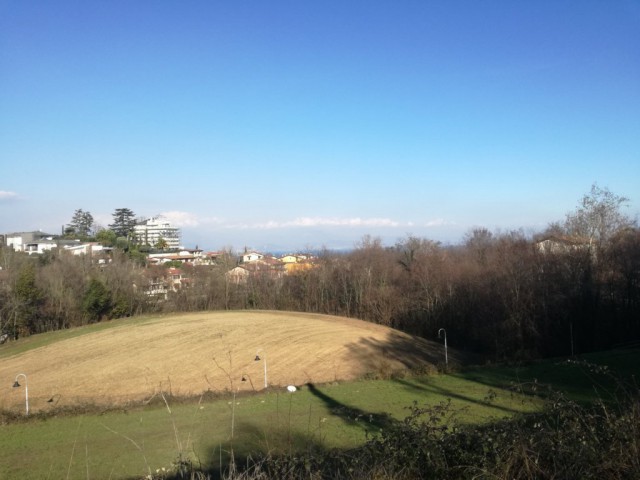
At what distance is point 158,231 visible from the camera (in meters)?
157

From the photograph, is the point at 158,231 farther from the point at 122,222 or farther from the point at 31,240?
the point at 31,240

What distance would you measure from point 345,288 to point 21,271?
35442mm

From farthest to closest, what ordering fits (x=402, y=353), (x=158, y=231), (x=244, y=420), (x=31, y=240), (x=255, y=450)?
(x=158, y=231) → (x=31, y=240) → (x=402, y=353) → (x=244, y=420) → (x=255, y=450)

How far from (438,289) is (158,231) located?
417 ft

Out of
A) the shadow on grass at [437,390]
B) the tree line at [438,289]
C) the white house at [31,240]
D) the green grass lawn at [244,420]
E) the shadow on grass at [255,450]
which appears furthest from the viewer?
the white house at [31,240]

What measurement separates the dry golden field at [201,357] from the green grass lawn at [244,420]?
3989 mm

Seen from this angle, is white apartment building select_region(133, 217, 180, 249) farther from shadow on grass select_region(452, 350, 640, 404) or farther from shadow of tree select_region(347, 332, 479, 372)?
shadow on grass select_region(452, 350, 640, 404)

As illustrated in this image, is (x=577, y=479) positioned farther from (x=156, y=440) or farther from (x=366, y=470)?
(x=156, y=440)

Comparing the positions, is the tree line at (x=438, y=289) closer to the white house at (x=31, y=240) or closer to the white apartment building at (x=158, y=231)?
the white house at (x=31, y=240)

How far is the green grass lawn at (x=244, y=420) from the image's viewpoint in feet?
35.4

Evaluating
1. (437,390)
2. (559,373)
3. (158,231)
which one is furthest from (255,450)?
(158,231)

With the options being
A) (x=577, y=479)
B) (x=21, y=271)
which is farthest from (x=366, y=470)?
(x=21, y=271)

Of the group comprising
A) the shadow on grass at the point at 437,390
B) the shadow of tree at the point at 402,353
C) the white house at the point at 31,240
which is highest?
the white house at the point at 31,240

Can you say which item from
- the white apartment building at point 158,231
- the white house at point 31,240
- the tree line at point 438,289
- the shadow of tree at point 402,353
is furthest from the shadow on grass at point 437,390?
the white apartment building at point 158,231
